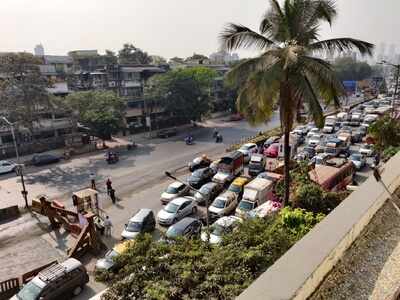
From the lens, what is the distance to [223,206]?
68.0ft

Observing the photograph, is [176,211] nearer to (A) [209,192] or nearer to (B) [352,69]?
(A) [209,192]

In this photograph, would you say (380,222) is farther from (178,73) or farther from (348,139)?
(178,73)

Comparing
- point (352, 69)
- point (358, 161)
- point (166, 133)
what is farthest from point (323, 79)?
point (352, 69)

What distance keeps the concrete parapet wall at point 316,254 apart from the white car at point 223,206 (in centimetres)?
1126

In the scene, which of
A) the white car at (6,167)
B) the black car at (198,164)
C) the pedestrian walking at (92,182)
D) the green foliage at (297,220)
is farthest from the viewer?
the white car at (6,167)

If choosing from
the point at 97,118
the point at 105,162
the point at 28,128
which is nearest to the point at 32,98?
the point at 28,128

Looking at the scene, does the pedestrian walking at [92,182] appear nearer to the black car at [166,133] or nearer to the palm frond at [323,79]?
the black car at [166,133]

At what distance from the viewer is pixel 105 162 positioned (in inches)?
1348

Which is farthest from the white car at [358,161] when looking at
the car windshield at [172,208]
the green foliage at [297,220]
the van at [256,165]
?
the green foliage at [297,220]

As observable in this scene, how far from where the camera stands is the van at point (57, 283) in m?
13.3

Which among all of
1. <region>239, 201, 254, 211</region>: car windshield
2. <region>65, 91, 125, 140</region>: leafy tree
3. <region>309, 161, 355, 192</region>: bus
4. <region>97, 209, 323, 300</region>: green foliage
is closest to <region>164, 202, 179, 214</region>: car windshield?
<region>239, 201, 254, 211</region>: car windshield

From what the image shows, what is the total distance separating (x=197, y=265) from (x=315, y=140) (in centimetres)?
3119

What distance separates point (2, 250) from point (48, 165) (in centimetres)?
1645

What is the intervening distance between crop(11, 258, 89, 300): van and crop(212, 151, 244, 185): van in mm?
13628
